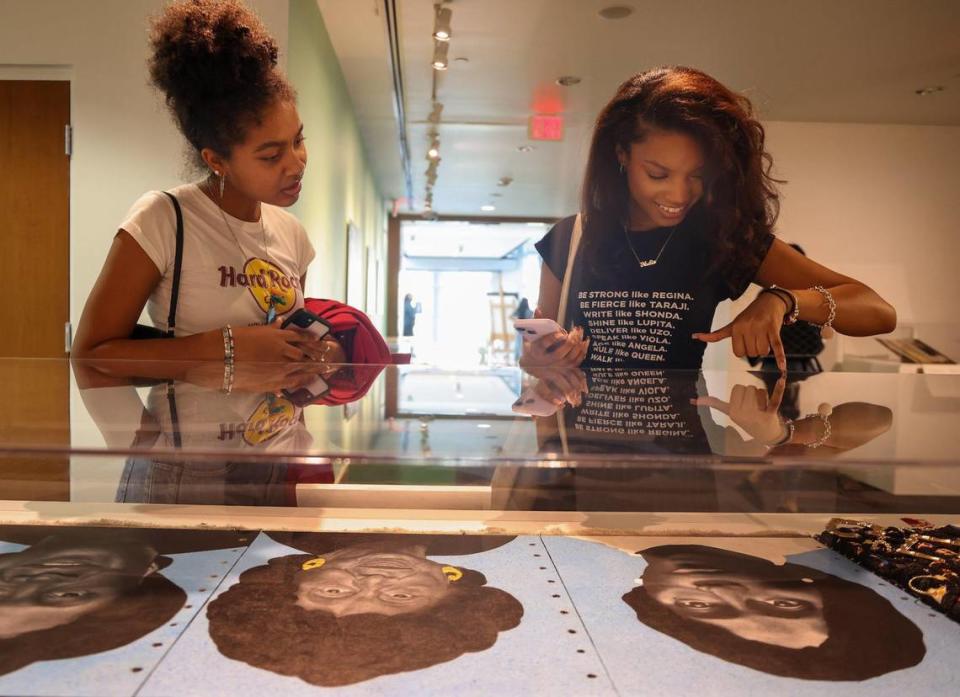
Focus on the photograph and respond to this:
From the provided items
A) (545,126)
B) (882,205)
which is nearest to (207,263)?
(545,126)

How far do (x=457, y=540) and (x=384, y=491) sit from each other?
0.13 m

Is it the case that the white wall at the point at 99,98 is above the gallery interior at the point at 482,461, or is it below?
above

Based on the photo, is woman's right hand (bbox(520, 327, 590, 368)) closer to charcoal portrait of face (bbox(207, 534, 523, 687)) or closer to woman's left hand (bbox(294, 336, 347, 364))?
woman's left hand (bbox(294, 336, 347, 364))

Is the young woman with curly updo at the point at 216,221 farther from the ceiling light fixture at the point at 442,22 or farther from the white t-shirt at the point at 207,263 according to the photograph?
the ceiling light fixture at the point at 442,22

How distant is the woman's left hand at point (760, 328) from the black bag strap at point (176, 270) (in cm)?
91

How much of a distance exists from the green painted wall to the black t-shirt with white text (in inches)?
106

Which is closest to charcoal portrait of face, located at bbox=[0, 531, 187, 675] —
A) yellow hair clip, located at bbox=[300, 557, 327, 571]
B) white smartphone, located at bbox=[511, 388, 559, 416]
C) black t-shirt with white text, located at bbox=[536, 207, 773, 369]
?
yellow hair clip, located at bbox=[300, 557, 327, 571]

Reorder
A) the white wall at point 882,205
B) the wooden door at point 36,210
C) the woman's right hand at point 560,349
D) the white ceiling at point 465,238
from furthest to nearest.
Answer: the white ceiling at point 465,238
the white wall at point 882,205
the wooden door at point 36,210
the woman's right hand at point 560,349

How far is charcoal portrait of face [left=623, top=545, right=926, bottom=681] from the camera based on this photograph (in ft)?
1.86

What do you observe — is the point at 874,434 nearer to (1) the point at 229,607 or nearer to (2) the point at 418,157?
(1) the point at 229,607

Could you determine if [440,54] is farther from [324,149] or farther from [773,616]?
[773,616]

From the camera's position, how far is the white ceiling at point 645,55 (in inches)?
181

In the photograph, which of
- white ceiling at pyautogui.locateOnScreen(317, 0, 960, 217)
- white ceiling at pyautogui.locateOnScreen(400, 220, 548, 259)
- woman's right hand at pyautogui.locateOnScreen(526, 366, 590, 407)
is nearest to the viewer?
woman's right hand at pyautogui.locateOnScreen(526, 366, 590, 407)

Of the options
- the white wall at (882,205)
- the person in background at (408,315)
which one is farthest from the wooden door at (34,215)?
the person in background at (408,315)
